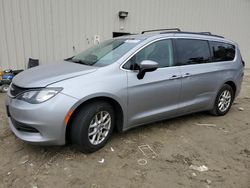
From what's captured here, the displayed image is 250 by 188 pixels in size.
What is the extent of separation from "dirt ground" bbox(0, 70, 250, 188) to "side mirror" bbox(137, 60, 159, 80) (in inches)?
39.9

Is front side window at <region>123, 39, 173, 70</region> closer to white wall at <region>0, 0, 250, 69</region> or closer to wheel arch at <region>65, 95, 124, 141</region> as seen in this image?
wheel arch at <region>65, 95, 124, 141</region>

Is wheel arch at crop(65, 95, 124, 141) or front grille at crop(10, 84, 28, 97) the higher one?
front grille at crop(10, 84, 28, 97)

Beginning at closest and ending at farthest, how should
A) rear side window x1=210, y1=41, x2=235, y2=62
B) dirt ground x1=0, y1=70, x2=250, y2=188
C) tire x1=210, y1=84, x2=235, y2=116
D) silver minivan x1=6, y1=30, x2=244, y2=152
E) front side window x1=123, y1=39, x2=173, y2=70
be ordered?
dirt ground x1=0, y1=70, x2=250, y2=188 → silver minivan x1=6, y1=30, x2=244, y2=152 → front side window x1=123, y1=39, x2=173, y2=70 → rear side window x1=210, y1=41, x2=235, y2=62 → tire x1=210, y1=84, x2=235, y2=116

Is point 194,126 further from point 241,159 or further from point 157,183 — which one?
point 157,183

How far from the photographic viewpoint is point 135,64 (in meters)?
3.18

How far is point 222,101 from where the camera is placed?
4.54 meters

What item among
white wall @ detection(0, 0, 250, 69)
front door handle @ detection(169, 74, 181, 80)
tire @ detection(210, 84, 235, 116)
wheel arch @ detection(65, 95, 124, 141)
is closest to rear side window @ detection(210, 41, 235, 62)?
tire @ detection(210, 84, 235, 116)

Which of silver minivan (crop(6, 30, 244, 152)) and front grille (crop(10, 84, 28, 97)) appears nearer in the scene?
silver minivan (crop(6, 30, 244, 152))

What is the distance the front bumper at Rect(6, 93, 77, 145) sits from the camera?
251 centimetres

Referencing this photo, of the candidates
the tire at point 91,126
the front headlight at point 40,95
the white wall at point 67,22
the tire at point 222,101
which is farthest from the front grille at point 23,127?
the white wall at point 67,22

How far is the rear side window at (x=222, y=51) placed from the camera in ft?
14.1

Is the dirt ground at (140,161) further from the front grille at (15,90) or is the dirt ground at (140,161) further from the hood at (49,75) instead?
the hood at (49,75)

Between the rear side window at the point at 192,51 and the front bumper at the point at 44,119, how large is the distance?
2027mm

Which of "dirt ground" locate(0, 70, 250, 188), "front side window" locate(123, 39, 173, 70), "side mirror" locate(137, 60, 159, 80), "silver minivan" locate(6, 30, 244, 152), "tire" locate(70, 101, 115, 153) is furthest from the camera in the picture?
"front side window" locate(123, 39, 173, 70)
